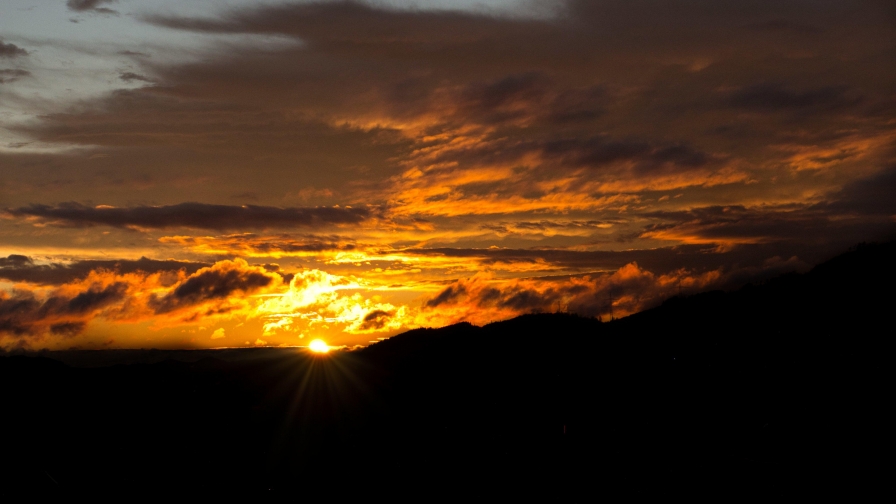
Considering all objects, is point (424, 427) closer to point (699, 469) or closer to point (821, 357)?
point (699, 469)

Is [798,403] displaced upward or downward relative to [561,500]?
upward

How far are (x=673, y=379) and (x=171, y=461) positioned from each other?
31038 millimetres

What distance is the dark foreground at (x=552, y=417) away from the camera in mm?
29312

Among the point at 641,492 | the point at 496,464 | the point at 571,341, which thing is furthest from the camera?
the point at 571,341

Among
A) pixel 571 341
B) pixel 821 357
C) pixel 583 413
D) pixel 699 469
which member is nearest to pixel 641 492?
pixel 699 469

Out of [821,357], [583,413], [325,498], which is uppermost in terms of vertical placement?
[821,357]

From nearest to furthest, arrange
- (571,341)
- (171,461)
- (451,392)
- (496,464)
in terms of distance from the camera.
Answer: (496,464) < (171,461) < (451,392) < (571,341)

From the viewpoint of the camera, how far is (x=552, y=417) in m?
40.0

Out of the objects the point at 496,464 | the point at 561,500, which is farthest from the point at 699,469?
the point at 496,464

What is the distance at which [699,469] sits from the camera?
94.7 feet

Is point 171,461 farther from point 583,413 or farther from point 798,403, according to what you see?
point 798,403

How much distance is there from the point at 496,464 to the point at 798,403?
14586 mm

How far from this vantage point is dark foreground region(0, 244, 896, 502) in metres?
29.3

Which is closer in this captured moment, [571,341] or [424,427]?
[424,427]
